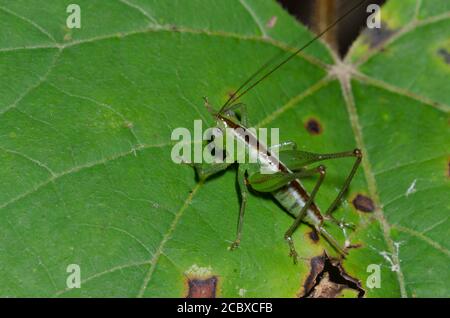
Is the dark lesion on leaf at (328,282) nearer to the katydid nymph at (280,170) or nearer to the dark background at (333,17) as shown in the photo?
the katydid nymph at (280,170)

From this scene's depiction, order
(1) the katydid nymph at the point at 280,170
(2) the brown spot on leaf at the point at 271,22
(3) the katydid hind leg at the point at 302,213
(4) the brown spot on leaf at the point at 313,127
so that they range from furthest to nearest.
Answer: (2) the brown spot on leaf at the point at 271,22 < (4) the brown spot on leaf at the point at 313,127 < (1) the katydid nymph at the point at 280,170 < (3) the katydid hind leg at the point at 302,213

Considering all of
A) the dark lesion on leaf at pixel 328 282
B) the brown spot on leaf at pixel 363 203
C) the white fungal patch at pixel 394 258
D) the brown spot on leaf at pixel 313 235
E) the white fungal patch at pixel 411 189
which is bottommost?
the dark lesion on leaf at pixel 328 282

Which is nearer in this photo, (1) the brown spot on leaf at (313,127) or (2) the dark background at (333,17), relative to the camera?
(1) the brown spot on leaf at (313,127)

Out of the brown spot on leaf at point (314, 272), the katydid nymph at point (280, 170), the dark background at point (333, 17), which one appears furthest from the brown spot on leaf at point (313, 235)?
the dark background at point (333, 17)

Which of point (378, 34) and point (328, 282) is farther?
point (378, 34)

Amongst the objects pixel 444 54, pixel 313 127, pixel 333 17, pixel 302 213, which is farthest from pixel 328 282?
pixel 333 17

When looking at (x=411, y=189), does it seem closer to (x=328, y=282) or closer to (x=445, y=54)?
(x=328, y=282)
